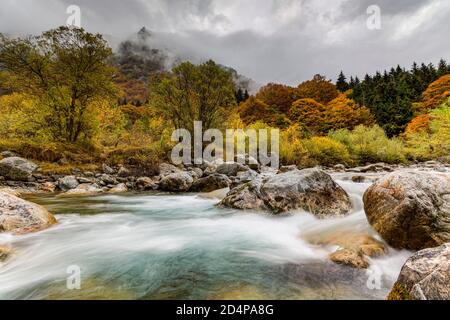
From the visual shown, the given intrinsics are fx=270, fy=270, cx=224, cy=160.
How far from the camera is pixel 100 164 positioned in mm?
14320

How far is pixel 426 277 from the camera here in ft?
7.21

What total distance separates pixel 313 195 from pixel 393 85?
5066 cm

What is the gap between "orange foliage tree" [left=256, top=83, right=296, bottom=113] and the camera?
148 feet

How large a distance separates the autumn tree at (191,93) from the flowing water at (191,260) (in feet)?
45.4

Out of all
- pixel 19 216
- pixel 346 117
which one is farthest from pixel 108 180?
pixel 346 117

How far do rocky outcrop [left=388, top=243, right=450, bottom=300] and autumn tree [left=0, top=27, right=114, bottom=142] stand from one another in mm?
16293

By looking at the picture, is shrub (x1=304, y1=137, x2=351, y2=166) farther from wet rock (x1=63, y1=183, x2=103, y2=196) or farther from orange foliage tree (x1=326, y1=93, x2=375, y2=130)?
wet rock (x1=63, y1=183, x2=103, y2=196)

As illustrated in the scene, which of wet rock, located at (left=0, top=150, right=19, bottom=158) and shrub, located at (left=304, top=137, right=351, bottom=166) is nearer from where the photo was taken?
wet rock, located at (left=0, top=150, right=19, bottom=158)

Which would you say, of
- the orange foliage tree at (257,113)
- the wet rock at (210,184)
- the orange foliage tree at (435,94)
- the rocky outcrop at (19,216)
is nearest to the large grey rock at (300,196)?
the wet rock at (210,184)

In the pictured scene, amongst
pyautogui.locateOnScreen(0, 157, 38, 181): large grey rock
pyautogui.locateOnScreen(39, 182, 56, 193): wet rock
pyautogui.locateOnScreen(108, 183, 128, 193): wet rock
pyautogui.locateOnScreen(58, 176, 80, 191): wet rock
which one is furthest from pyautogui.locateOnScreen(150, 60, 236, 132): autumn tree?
pyautogui.locateOnScreen(39, 182, 56, 193): wet rock

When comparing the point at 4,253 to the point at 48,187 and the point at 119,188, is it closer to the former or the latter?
the point at 48,187

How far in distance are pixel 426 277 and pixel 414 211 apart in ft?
6.58

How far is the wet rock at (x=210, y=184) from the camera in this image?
432 inches
